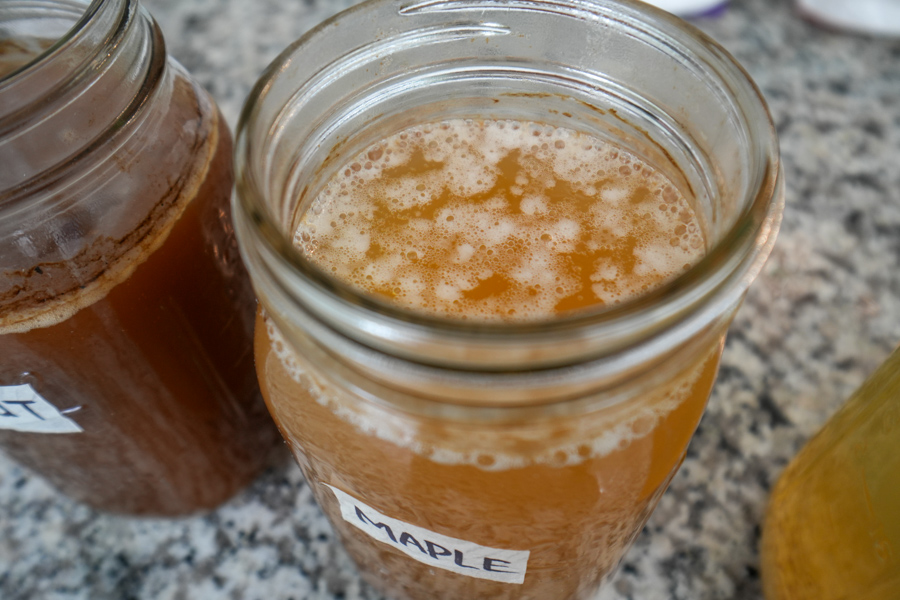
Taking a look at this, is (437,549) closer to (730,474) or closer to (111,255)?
(111,255)

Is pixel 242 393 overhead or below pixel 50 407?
below

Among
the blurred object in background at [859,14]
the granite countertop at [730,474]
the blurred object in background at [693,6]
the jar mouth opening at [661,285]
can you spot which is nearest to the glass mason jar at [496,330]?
the jar mouth opening at [661,285]

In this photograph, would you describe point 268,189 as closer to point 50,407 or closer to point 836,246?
point 50,407

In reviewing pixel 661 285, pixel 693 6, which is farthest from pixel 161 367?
pixel 693 6

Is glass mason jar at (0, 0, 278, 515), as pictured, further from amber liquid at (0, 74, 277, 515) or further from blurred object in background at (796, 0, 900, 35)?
blurred object in background at (796, 0, 900, 35)

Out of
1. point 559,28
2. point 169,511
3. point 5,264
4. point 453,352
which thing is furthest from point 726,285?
point 169,511

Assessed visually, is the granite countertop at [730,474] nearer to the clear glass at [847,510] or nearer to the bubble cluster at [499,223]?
the clear glass at [847,510]
